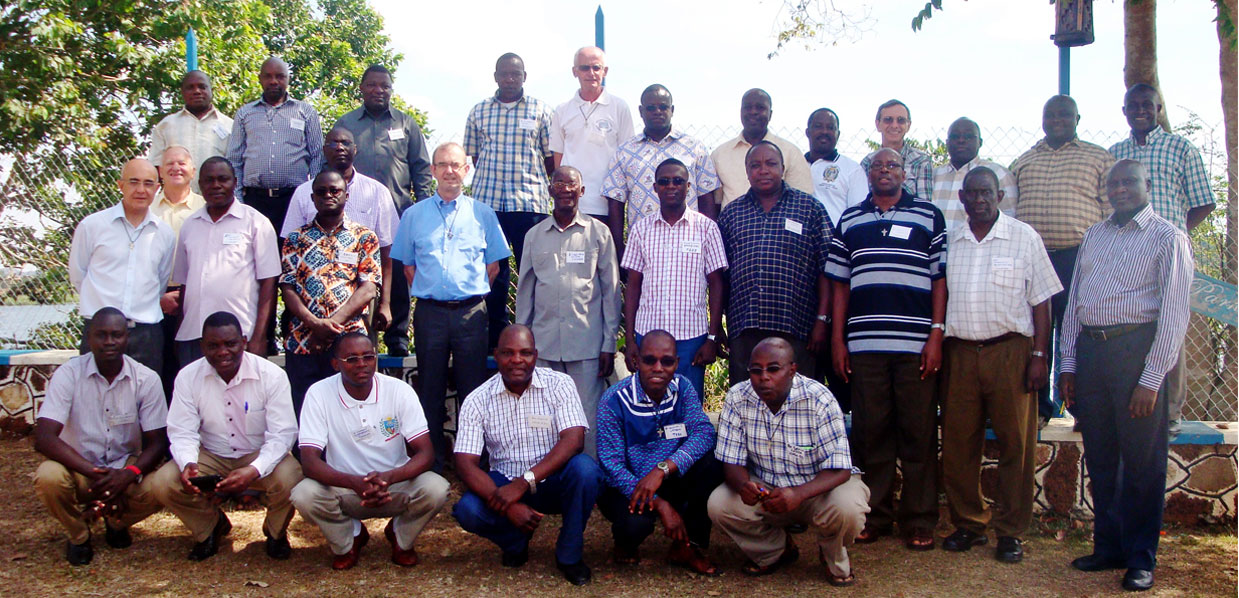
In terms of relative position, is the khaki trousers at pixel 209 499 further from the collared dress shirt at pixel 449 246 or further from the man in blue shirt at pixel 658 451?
the man in blue shirt at pixel 658 451

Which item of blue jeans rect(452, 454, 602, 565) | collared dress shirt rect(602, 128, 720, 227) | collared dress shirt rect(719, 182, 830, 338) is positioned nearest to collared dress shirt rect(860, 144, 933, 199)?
collared dress shirt rect(719, 182, 830, 338)

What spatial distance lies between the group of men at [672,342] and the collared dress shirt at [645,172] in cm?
2

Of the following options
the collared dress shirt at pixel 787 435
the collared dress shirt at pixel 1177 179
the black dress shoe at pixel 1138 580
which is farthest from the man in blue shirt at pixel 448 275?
the collared dress shirt at pixel 1177 179

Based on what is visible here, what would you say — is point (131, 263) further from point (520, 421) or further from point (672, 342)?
point (672, 342)

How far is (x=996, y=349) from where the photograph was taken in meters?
4.55

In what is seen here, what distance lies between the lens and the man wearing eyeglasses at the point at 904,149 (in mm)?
5695

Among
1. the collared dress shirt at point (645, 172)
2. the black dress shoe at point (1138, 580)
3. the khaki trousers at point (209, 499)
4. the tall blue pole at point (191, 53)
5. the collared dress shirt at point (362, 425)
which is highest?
the tall blue pole at point (191, 53)

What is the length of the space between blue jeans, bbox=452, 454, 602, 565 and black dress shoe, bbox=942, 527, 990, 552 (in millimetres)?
1916

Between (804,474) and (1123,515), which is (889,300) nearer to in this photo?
(804,474)

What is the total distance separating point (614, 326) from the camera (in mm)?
5301

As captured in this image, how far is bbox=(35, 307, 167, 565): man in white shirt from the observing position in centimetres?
454

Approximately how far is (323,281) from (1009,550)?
405 centimetres

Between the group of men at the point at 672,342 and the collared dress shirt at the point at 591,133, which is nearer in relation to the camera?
the group of men at the point at 672,342

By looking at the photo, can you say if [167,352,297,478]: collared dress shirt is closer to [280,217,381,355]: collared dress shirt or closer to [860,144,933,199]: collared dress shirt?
[280,217,381,355]: collared dress shirt
